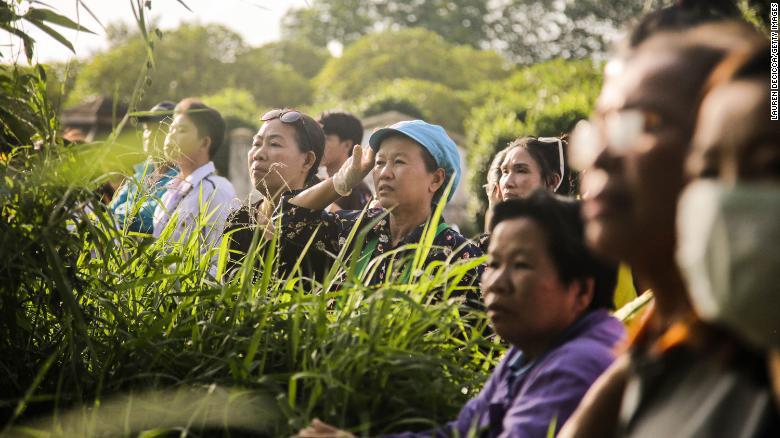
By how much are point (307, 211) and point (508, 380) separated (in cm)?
196

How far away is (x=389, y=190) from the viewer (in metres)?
4.21

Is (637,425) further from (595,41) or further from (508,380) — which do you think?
(595,41)

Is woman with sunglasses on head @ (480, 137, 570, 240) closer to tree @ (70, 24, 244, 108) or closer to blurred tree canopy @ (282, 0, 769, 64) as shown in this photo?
tree @ (70, 24, 244, 108)

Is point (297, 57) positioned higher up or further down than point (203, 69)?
higher up

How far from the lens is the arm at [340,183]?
13.5ft

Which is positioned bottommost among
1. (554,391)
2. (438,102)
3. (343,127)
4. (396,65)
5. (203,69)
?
(554,391)

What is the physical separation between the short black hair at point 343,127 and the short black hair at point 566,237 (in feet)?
12.8

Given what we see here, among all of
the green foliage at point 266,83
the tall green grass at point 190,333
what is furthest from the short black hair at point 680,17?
the green foliage at point 266,83

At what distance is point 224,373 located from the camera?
2693mm

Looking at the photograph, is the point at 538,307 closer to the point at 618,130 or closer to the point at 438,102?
the point at 618,130

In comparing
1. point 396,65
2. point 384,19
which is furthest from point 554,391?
point 384,19

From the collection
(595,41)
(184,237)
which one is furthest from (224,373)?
(595,41)

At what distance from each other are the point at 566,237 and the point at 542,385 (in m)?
0.37

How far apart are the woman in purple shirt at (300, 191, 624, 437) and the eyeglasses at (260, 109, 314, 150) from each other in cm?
249
